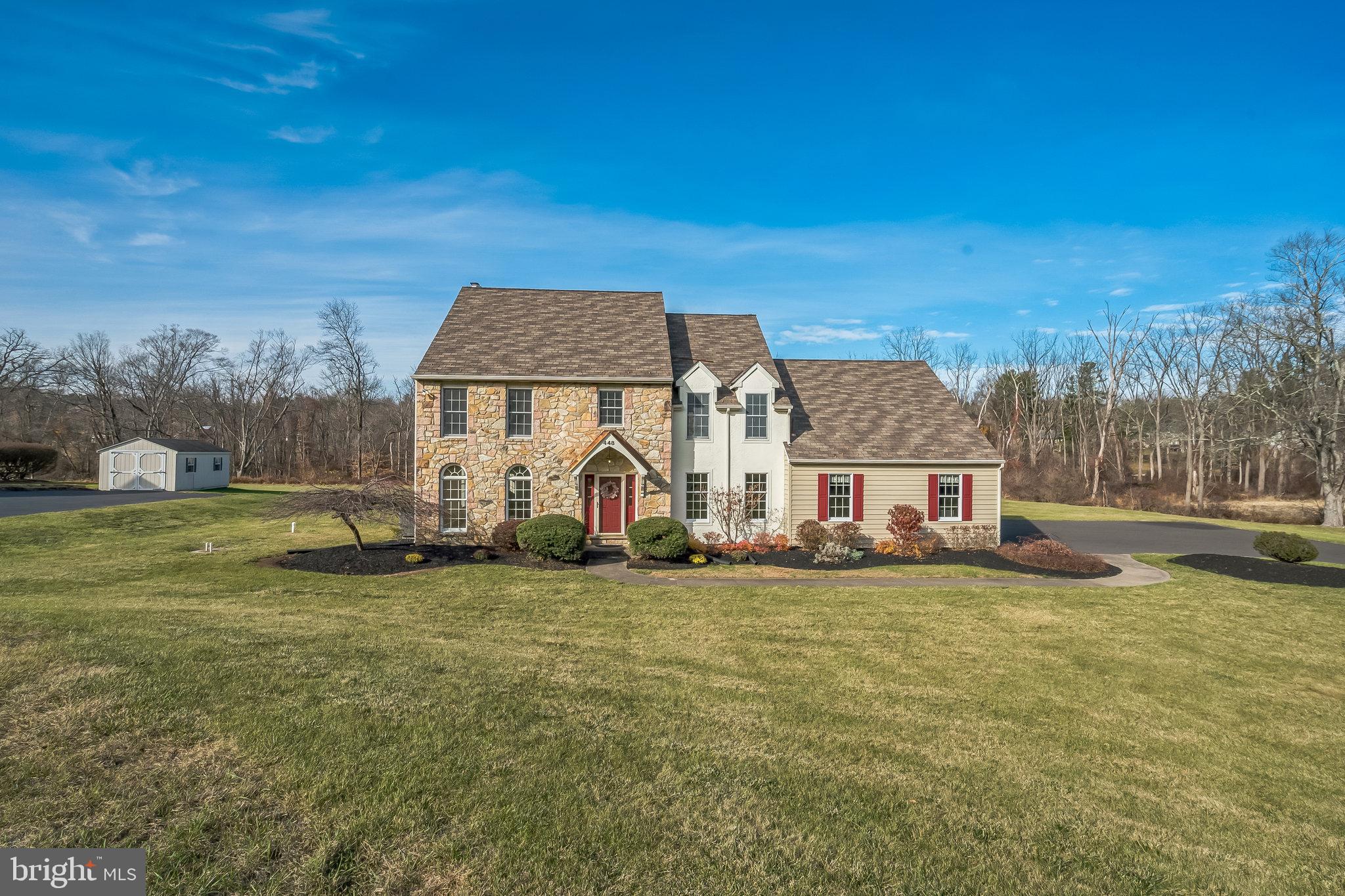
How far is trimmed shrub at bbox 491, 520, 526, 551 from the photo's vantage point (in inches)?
732

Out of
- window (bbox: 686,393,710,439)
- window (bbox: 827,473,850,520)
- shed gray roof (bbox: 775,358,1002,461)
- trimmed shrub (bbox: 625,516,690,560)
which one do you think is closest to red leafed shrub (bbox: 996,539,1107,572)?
shed gray roof (bbox: 775,358,1002,461)

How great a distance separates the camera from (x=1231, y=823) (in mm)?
5328

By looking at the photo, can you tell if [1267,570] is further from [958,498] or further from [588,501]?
[588,501]

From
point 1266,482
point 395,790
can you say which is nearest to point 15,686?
point 395,790

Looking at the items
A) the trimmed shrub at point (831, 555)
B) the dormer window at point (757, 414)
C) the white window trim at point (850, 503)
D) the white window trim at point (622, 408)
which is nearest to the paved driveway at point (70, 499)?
the white window trim at point (622, 408)

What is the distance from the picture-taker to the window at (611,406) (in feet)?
66.8

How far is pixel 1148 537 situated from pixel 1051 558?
11.4m

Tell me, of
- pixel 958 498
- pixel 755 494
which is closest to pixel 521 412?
pixel 755 494

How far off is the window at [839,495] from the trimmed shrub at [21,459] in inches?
1927

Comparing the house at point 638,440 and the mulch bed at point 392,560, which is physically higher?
the house at point 638,440

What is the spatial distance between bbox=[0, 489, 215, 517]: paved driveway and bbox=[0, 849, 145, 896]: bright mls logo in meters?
28.4

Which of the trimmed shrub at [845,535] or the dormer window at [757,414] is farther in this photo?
the dormer window at [757,414]

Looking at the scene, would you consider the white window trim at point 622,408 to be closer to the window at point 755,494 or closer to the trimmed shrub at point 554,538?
the trimmed shrub at point 554,538

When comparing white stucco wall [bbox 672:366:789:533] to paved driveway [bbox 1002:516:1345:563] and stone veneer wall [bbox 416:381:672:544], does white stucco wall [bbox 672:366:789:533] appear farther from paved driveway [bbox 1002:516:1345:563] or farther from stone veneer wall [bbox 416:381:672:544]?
paved driveway [bbox 1002:516:1345:563]
